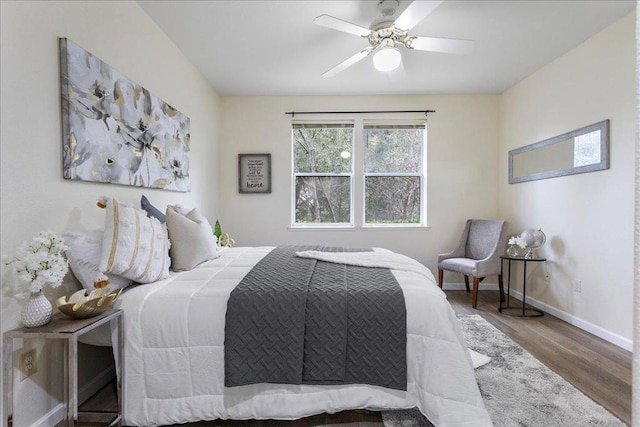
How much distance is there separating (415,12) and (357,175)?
2.41 m

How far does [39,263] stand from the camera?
4.15 ft

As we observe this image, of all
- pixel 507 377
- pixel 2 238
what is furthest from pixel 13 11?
pixel 507 377

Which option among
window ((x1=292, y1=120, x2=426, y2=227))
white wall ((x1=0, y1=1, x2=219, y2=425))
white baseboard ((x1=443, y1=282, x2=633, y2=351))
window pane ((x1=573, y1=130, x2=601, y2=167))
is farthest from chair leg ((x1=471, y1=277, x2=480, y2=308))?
white wall ((x1=0, y1=1, x2=219, y2=425))

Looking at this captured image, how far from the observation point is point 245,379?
1459 mm

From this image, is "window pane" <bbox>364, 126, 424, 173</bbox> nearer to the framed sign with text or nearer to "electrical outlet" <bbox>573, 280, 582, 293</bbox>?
the framed sign with text

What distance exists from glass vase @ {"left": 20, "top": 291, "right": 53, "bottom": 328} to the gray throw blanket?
73cm

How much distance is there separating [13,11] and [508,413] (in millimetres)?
3063

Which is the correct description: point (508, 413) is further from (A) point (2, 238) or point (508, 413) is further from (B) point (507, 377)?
(A) point (2, 238)

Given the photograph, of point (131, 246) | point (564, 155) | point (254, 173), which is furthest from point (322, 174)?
point (131, 246)

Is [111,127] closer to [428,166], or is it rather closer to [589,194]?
[428,166]

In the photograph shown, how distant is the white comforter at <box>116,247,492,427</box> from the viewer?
1474 mm

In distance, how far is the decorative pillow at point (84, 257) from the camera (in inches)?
60.6

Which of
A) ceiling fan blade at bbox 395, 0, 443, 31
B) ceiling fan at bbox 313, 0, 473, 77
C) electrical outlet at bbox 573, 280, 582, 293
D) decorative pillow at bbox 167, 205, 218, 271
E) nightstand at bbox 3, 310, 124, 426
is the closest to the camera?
nightstand at bbox 3, 310, 124, 426

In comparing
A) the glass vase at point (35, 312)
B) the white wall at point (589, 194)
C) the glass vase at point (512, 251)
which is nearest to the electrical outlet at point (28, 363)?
the glass vase at point (35, 312)
